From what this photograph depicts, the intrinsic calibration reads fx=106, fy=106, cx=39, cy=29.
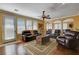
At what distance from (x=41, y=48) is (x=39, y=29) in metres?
0.50

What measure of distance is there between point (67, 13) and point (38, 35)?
0.95 metres

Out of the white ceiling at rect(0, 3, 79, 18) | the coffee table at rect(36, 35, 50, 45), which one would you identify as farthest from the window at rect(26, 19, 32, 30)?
the coffee table at rect(36, 35, 50, 45)

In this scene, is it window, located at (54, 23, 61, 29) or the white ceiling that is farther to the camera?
window, located at (54, 23, 61, 29)

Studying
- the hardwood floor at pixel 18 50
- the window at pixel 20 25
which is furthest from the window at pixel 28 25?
the hardwood floor at pixel 18 50

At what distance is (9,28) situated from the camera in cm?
278

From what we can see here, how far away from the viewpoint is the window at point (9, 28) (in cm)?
273

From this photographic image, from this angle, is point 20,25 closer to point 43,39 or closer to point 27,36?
point 27,36

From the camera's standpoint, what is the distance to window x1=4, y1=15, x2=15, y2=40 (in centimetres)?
273

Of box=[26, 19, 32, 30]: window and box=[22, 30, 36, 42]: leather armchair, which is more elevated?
box=[26, 19, 32, 30]: window

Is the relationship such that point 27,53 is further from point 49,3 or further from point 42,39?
point 49,3

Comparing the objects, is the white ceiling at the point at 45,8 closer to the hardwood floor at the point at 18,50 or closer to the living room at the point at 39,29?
the living room at the point at 39,29

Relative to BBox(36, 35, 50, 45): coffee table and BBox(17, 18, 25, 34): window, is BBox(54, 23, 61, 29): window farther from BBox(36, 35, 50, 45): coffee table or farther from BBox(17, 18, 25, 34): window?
BBox(17, 18, 25, 34): window

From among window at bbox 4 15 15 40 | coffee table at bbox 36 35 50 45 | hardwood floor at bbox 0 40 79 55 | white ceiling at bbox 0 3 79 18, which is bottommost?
hardwood floor at bbox 0 40 79 55

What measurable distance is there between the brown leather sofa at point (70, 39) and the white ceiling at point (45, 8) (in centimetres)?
49
